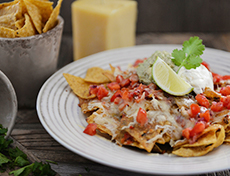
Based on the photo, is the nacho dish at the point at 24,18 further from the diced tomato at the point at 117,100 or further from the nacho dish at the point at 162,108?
the diced tomato at the point at 117,100

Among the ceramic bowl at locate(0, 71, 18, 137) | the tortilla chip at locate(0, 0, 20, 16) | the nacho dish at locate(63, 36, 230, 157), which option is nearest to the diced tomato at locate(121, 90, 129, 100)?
the nacho dish at locate(63, 36, 230, 157)

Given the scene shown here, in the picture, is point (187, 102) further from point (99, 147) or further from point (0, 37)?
point (0, 37)

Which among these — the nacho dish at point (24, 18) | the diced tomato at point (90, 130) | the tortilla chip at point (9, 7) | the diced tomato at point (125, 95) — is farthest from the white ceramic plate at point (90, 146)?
the tortilla chip at point (9, 7)

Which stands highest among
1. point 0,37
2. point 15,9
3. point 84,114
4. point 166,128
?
point 15,9

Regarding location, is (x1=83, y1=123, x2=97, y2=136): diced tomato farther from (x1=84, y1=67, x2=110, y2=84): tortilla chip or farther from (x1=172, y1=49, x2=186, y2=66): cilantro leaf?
(x1=172, y1=49, x2=186, y2=66): cilantro leaf

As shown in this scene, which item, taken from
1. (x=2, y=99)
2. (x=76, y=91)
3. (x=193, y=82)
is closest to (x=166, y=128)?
(x=193, y=82)

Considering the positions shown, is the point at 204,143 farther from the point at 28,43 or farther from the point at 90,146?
the point at 28,43

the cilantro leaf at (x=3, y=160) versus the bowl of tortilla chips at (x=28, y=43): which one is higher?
→ the bowl of tortilla chips at (x=28, y=43)

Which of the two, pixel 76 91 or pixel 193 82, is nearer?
pixel 193 82

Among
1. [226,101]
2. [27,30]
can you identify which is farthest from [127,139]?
[27,30]
